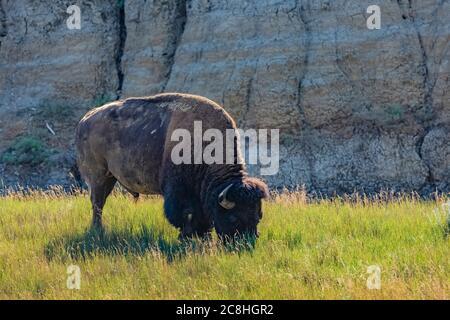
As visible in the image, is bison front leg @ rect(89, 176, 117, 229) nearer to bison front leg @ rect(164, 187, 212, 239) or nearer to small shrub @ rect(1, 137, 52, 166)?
bison front leg @ rect(164, 187, 212, 239)

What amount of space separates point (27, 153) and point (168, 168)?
1182 centimetres

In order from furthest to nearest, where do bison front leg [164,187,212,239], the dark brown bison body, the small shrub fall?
the small shrub < bison front leg [164,187,212,239] < the dark brown bison body

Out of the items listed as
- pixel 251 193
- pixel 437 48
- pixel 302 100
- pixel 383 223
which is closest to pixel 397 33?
pixel 437 48

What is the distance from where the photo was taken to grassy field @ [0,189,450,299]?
20.9ft

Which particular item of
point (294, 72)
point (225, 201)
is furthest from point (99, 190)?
point (294, 72)

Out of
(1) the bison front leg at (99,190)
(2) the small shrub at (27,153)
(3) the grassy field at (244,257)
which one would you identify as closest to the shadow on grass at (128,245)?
(3) the grassy field at (244,257)

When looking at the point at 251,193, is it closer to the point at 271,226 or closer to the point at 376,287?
the point at 271,226

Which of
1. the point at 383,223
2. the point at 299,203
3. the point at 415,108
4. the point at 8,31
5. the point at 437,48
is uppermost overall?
the point at 8,31

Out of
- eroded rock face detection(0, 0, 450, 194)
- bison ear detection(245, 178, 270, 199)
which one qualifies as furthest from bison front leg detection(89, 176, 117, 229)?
eroded rock face detection(0, 0, 450, 194)

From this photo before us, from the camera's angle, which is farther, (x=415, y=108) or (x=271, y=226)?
(x=415, y=108)

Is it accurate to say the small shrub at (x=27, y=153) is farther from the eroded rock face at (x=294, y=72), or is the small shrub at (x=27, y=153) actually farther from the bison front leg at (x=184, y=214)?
the bison front leg at (x=184, y=214)

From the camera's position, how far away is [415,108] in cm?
1703

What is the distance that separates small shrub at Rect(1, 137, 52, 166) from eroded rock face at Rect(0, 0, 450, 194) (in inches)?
25.6

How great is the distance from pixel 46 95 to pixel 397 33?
10.7 m
